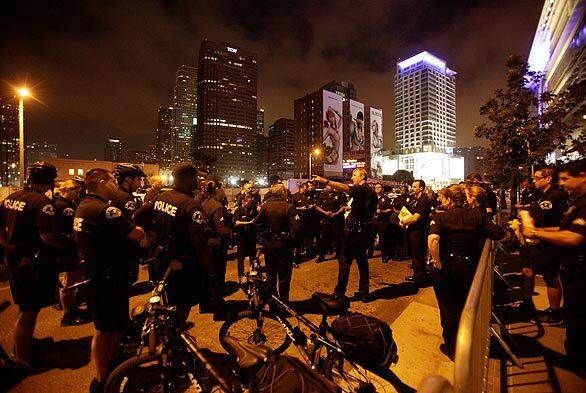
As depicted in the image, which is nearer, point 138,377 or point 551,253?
point 138,377

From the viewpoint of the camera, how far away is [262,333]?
3.65m

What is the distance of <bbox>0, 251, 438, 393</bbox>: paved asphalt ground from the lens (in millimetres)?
3256

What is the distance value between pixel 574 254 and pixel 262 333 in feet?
11.7

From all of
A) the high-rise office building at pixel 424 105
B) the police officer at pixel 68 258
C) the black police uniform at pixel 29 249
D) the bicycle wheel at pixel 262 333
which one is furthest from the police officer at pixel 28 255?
the high-rise office building at pixel 424 105

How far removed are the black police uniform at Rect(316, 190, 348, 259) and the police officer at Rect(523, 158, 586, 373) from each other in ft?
18.7

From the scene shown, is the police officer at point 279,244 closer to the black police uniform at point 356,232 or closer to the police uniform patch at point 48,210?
the black police uniform at point 356,232

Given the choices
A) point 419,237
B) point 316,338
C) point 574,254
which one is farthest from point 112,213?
point 419,237

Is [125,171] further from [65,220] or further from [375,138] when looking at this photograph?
[375,138]

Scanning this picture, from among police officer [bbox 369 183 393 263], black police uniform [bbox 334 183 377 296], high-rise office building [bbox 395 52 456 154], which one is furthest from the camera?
high-rise office building [bbox 395 52 456 154]

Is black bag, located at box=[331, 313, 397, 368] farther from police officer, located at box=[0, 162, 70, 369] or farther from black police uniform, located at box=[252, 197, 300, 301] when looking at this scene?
police officer, located at box=[0, 162, 70, 369]

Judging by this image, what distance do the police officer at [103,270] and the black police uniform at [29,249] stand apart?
104cm

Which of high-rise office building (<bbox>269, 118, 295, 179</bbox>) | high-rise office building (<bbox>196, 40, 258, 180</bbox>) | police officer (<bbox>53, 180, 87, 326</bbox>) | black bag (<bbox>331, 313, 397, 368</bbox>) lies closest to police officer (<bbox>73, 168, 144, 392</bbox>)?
police officer (<bbox>53, 180, 87, 326</bbox>)

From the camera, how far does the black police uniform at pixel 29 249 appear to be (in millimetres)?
3375

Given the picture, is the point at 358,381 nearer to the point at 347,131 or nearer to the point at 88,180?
the point at 88,180
